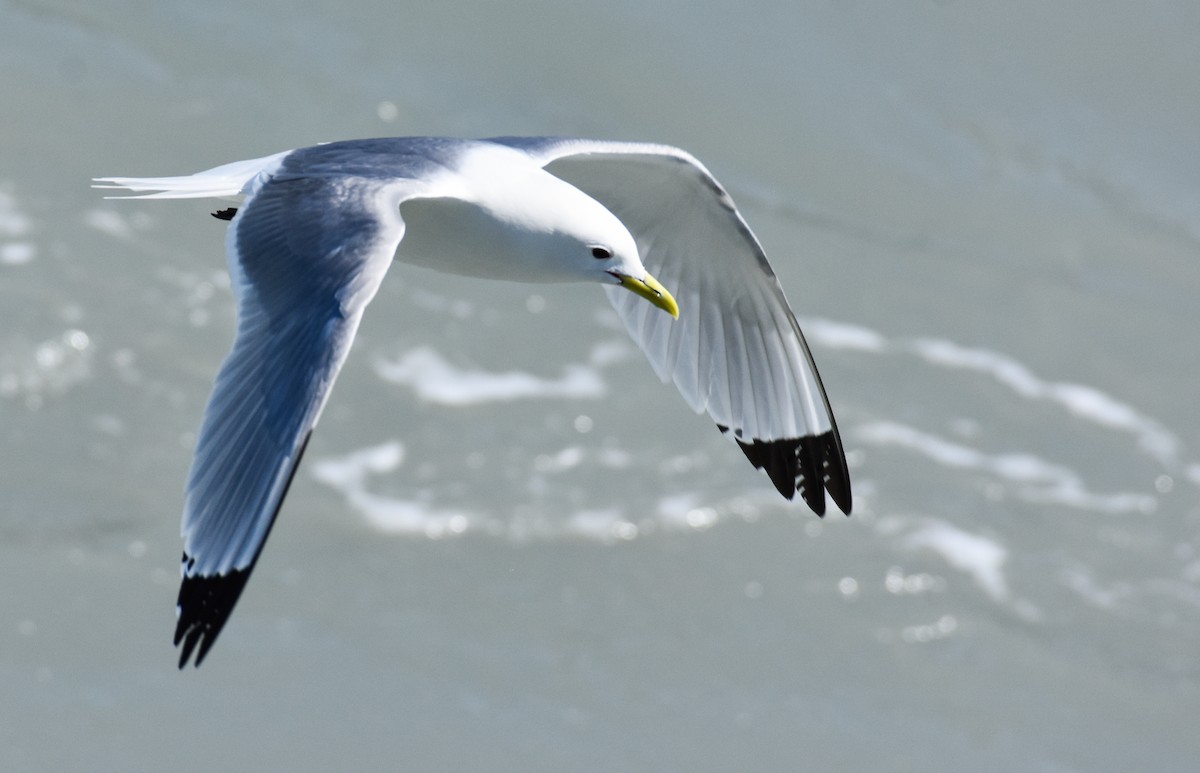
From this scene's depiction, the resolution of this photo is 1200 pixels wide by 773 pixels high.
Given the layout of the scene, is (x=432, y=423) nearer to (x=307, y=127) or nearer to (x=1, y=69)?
(x=307, y=127)

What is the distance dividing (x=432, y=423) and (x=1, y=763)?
1.94 m

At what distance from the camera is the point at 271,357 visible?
2.68 meters

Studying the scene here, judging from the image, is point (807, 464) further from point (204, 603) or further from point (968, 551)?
point (204, 603)

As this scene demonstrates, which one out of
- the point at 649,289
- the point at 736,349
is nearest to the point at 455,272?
the point at 649,289

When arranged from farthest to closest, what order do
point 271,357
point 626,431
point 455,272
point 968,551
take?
point 626,431, point 968,551, point 455,272, point 271,357

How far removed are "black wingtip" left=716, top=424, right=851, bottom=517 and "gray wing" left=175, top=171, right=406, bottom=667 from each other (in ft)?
4.21

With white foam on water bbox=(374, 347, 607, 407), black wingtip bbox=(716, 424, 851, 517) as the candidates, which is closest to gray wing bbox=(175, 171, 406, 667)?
black wingtip bbox=(716, 424, 851, 517)

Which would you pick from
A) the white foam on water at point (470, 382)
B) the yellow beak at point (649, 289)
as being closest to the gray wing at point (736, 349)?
the yellow beak at point (649, 289)

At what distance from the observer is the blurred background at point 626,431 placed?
4.16 meters

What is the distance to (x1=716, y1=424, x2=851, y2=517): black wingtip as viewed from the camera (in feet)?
12.9

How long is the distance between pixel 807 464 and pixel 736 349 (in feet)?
1.04

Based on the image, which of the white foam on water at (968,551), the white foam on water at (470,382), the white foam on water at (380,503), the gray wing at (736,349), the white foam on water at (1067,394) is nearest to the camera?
the gray wing at (736,349)

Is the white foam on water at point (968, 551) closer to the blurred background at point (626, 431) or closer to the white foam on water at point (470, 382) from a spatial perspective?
the blurred background at point (626, 431)

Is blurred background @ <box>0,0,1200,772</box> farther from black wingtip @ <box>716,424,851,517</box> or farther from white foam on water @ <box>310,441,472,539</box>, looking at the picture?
black wingtip @ <box>716,424,851,517</box>
